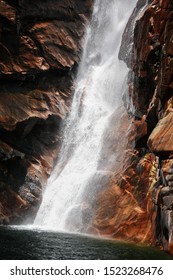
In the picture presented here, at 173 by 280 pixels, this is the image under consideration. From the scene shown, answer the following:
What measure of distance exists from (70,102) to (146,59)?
715 inches

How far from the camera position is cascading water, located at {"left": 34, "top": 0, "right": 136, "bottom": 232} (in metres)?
40.9

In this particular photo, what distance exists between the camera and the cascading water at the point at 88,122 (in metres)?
40.9

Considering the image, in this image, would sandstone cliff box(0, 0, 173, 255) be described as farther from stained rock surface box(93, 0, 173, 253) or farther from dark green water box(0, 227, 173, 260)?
dark green water box(0, 227, 173, 260)

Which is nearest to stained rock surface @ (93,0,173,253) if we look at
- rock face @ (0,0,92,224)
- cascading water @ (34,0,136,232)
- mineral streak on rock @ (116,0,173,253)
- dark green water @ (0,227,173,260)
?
mineral streak on rock @ (116,0,173,253)

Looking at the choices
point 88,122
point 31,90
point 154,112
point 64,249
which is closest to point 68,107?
point 88,122

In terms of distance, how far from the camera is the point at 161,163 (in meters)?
30.4

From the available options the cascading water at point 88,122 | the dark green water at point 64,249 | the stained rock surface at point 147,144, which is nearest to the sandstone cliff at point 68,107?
the stained rock surface at point 147,144

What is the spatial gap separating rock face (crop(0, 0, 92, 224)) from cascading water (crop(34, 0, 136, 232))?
156 cm

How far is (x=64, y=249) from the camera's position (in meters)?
26.2

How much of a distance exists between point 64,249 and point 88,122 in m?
26.5

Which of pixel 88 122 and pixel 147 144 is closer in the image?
pixel 147 144

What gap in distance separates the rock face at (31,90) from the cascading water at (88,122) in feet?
5.12

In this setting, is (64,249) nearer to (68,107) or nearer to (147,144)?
(147,144)
